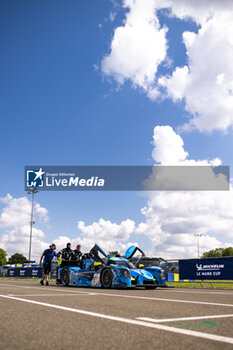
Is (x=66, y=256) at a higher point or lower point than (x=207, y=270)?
higher

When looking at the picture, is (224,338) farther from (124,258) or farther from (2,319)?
(124,258)

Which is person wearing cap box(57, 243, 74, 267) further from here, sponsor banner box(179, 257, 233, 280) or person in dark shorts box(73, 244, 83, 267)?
sponsor banner box(179, 257, 233, 280)

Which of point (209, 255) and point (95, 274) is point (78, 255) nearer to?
point (95, 274)

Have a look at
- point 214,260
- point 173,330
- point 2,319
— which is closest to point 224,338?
point 173,330

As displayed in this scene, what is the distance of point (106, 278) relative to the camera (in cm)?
1145

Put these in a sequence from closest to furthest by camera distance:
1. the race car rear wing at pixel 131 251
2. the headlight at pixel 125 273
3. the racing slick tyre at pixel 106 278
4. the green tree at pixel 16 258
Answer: the headlight at pixel 125 273
the racing slick tyre at pixel 106 278
the race car rear wing at pixel 131 251
the green tree at pixel 16 258

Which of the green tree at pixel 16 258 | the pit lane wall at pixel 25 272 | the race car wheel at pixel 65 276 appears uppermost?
the race car wheel at pixel 65 276

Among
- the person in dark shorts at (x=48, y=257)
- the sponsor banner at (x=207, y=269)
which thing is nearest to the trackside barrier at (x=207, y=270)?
the sponsor banner at (x=207, y=269)

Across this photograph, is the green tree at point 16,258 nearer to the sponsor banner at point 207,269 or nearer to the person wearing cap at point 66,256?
the sponsor banner at point 207,269

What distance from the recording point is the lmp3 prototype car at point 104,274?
10922 mm

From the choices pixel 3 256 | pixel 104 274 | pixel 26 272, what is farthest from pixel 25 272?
pixel 3 256

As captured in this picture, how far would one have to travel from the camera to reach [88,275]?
12.4 metres

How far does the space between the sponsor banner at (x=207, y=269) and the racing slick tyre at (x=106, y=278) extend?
21.6 ft

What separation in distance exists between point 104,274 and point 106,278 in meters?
0.17
